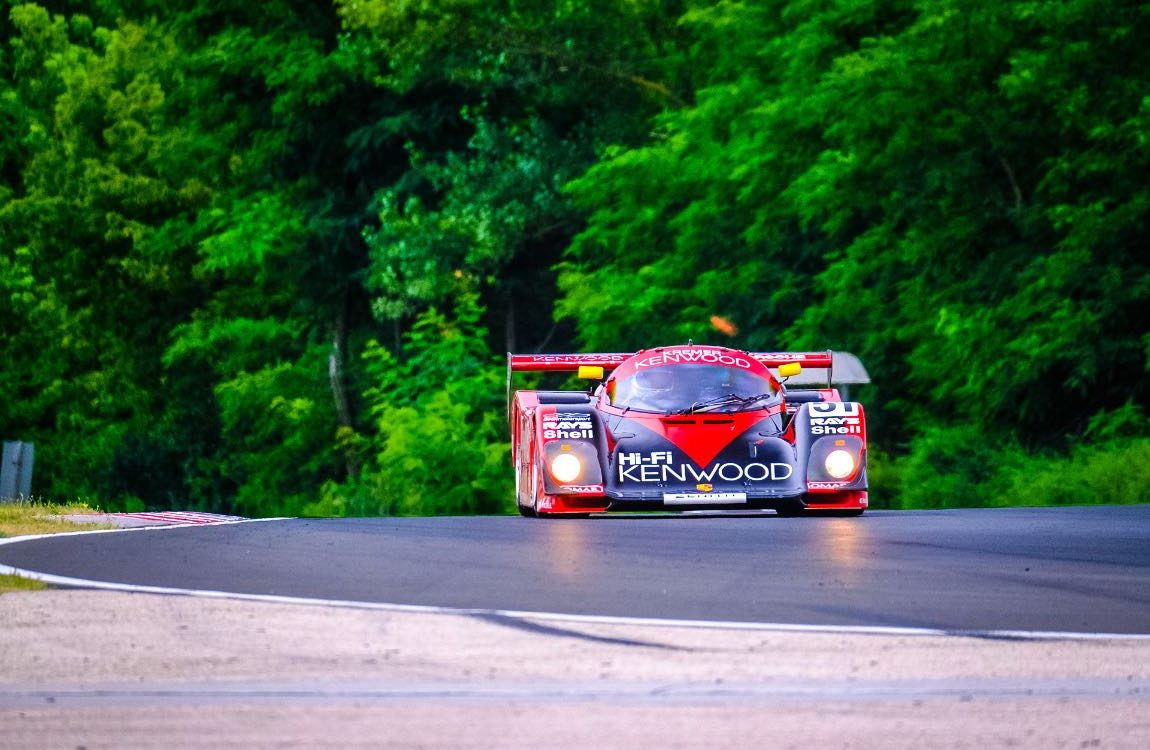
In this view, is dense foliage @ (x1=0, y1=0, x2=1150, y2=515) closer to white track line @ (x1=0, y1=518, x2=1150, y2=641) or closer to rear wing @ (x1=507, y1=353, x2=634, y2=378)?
rear wing @ (x1=507, y1=353, x2=634, y2=378)

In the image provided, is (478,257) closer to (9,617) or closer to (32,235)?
(32,235)

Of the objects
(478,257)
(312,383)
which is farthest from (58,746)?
(312,383)

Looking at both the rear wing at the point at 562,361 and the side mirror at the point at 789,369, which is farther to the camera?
the rear wing at the point at 562,361

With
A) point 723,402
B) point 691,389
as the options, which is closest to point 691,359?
point 691,389

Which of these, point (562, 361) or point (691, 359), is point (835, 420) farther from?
point (562, 361)

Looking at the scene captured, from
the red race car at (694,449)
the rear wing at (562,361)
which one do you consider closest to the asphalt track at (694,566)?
the red race car at (694,449)

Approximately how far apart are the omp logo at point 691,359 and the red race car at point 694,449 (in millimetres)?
119

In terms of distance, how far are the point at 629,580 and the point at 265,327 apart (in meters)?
40.6

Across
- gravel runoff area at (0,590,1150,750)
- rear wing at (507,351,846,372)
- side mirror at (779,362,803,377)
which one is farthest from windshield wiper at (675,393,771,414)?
gravel runoff area at (0,590,1150,750)

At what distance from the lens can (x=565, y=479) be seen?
20391mm

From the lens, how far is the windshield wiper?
20656mm

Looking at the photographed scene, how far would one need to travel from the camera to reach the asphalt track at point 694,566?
11.8 m

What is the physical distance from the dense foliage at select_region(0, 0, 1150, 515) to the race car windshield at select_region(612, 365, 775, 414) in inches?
290

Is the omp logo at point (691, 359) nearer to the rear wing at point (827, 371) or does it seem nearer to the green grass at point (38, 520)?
the rear wing at point (827, 371)
